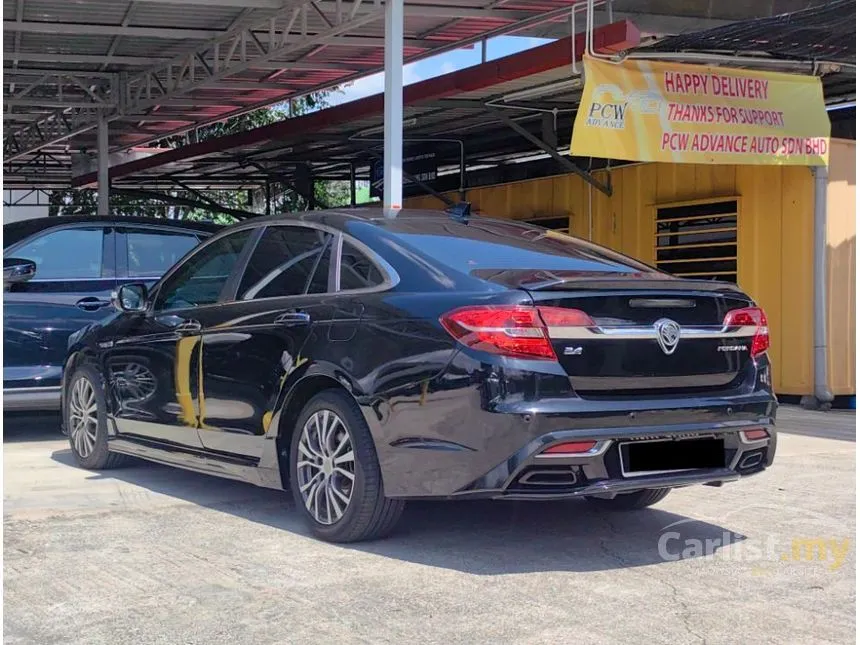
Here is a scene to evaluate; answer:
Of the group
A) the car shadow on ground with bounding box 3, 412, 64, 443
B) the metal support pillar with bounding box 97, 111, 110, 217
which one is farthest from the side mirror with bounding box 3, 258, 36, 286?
the metal support pillar with bounding box 97, 111, 110, 217

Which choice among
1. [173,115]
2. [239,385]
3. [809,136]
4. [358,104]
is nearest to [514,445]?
[239,385]

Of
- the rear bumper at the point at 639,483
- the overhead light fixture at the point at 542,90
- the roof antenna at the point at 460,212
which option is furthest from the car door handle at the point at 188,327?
the overhead light fixture at the point at 542,90

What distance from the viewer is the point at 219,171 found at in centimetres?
2386

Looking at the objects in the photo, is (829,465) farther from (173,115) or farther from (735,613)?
(173,115)

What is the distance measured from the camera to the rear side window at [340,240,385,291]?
483cm

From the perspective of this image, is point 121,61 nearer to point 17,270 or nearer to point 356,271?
point 17,270

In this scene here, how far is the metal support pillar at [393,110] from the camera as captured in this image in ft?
29.8

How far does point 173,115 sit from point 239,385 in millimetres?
14527

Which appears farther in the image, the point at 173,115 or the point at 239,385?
the point at 173,115

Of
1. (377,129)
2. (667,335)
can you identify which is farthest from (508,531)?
(377,129)

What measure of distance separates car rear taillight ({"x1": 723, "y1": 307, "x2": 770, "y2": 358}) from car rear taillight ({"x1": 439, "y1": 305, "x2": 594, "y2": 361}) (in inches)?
34.1

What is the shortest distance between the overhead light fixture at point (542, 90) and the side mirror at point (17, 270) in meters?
6.27

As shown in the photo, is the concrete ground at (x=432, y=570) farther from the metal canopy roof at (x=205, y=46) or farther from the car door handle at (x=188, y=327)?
the metal canopy roof at (x=205, y=46)

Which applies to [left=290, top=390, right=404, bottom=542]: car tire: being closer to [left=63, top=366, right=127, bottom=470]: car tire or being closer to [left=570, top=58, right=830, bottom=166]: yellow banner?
[left=63, top=366, right=127, bottom=470]: car tire
